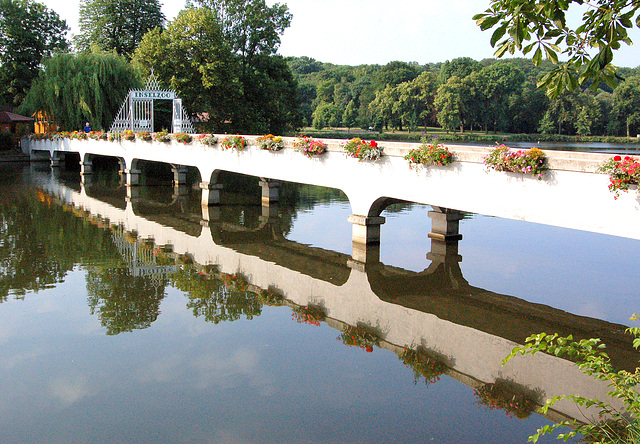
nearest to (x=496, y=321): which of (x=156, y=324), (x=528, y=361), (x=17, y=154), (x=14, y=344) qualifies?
(x=528, y=361)

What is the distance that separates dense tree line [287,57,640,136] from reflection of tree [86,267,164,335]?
134ft

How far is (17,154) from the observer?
40562mm

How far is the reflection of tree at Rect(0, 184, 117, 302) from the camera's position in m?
12.4

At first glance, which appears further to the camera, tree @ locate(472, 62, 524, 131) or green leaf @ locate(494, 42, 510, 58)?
tree @ locate(472, 62, 524, 131)

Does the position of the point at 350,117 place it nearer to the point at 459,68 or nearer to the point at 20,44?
the point at 459,68

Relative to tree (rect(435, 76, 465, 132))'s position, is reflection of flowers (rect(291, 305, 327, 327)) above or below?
below

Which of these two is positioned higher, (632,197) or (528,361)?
(632,197)

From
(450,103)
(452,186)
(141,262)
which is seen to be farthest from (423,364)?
(450,103)

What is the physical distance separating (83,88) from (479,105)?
164 ft

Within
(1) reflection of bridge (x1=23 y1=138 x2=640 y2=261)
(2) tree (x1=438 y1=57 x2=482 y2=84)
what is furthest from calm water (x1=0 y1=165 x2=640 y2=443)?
(2) tree (x1=438 y1=57 x2=482 y2=84)

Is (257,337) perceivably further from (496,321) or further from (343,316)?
(496,321)

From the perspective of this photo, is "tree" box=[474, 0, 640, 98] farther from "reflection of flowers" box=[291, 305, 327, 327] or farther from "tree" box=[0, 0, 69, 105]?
"tree" box=[0, 0, 69, 105]

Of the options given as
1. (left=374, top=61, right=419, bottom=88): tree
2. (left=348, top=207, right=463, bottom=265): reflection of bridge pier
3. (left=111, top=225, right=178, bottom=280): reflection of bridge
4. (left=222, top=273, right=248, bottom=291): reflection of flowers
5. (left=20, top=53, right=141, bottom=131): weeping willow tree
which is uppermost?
(left=374, top=61, right=419, bottom=88): tree

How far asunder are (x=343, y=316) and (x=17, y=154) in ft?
121
